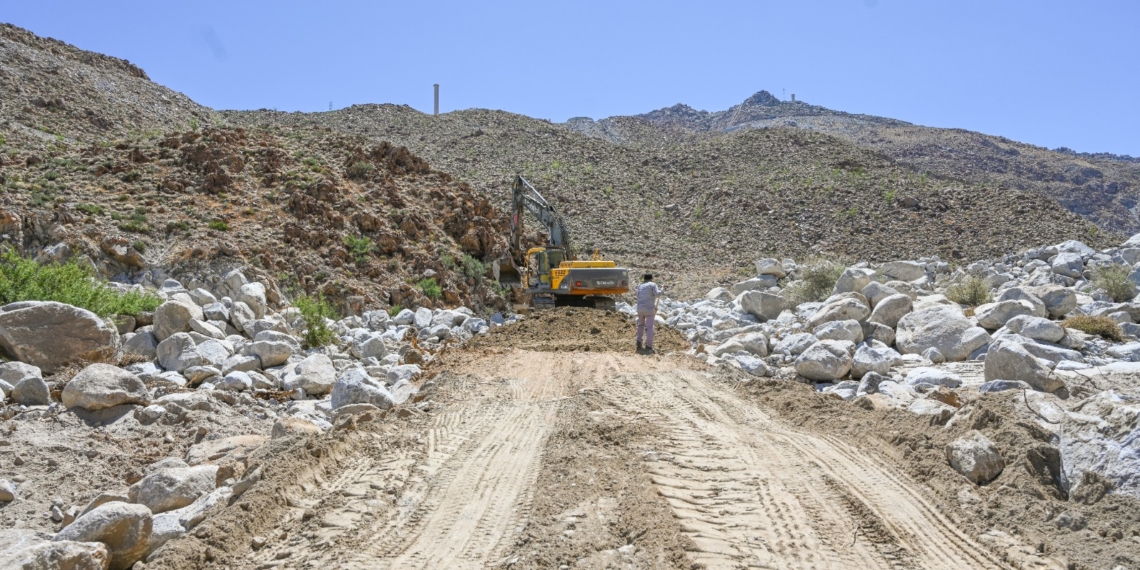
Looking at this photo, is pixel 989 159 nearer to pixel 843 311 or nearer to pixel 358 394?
pixel 843 311

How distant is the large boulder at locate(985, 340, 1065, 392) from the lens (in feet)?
→ 25.2

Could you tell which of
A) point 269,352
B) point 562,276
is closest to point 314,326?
point 269,352

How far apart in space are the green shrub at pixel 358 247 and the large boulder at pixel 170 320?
772 cm

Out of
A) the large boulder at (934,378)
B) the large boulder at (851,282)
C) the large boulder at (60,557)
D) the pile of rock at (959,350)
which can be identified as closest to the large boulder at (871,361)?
the pile of rock at (959,350)

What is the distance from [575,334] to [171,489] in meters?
10.0

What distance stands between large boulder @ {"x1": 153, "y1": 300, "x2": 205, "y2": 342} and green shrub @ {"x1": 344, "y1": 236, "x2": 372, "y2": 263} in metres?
7.72

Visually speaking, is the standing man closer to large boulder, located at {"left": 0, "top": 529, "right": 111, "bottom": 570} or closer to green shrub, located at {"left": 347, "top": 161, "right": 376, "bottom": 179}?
large boulder, located at {"left": 0, "top": 529, "right": 111, "bottom": 570}

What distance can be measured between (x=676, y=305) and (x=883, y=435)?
52.4 ft

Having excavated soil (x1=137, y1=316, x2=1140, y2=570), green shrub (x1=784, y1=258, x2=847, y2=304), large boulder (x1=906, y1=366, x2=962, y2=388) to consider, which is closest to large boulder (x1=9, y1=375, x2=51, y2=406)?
excavated soil (x1=137, y1=316, x2=1140, y2=570)

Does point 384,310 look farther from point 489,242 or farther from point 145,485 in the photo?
point 145,485

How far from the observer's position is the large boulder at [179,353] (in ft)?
33.4

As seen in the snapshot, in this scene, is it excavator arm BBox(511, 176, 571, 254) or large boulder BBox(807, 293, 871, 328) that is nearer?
large boulder BBox(807, 293, 871, 328)

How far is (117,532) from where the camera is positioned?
4.68m

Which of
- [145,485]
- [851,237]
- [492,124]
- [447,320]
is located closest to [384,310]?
[447,320]
